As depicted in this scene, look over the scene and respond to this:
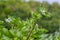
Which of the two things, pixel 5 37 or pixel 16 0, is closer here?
pixel 5 37

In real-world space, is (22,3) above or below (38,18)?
above

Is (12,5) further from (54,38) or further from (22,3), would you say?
(54,38)

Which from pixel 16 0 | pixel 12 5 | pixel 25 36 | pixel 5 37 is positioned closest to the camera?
pixel 5 37

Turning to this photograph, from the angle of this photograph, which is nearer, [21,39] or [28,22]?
[21,39]

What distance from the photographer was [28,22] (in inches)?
61.3

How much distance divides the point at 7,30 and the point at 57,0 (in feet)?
56.9

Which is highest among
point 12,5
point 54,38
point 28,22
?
point 12,5

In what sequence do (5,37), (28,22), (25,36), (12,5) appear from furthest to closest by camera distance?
(12,5), (28,22), (25,36), (5,37)

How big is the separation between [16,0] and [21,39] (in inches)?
700

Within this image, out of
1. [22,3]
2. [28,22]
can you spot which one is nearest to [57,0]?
[22,3]

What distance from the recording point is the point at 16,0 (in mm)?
19094

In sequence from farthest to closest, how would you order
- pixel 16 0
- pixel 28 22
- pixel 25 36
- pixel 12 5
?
pixel 16 0, pixel 12 5, pixel 28 22, pixel 25 36

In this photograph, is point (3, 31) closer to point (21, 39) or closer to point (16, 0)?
point (21, 39)

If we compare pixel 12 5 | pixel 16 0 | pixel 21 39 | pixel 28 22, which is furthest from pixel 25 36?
pixel 16 0
